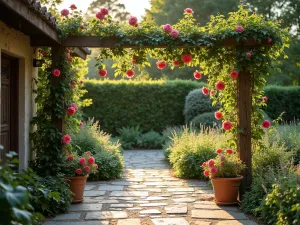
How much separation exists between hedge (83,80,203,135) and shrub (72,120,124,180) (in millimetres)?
5090

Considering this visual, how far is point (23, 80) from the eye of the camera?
6.79m

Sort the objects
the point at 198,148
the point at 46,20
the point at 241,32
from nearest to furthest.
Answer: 1. the point at 46,20
2. the point at 241,32
3. the point at 198,148

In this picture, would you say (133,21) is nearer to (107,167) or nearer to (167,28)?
(167,28)

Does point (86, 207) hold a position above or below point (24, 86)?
below

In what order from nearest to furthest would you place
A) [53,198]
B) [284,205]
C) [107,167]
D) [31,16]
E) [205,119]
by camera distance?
[284,205]
[31,16]
[53,198]
[107,167]
[205,119]

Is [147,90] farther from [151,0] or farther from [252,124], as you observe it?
[151,0]

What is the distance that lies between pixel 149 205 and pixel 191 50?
233 cm

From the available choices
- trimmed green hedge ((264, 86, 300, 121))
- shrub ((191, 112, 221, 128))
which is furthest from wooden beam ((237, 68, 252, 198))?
trimmed green hedge ((264, 86, 300, 121))

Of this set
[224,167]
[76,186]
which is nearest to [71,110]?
[76,186]

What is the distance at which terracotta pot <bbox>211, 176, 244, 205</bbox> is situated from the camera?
653cm

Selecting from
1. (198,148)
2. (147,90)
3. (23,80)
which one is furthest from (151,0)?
(23,80)

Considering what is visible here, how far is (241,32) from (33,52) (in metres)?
3.18

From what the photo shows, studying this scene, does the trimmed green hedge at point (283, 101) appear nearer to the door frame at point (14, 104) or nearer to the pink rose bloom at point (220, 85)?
the pink rose bloom at point (220, 85)

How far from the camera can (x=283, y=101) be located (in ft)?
53.5
